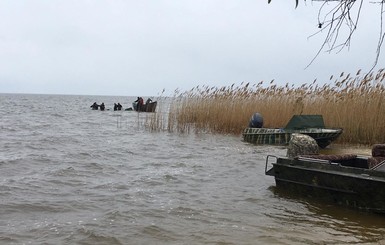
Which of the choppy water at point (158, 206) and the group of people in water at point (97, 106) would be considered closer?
the choppy water at point (158, 206)

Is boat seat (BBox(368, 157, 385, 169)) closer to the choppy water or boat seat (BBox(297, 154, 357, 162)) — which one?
boat seat (BBox(297, 154, 357, 162))

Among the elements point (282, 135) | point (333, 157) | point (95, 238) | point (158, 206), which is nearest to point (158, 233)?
point (95, 238)

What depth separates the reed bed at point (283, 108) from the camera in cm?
1321

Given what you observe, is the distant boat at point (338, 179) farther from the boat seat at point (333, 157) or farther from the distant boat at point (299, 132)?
the distant boat at point (299, 132)

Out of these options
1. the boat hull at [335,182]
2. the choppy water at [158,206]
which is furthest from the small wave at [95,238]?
the boat hull at [335,182]

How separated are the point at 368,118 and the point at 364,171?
7.97 m

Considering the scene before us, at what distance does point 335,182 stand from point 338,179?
96 millimetres

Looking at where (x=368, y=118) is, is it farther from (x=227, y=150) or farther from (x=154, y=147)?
(x=154, y=147)

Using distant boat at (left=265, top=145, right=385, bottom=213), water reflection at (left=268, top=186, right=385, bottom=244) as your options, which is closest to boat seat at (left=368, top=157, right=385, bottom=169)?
distant boat at (left=265, top=145, right=385, bottom=213)

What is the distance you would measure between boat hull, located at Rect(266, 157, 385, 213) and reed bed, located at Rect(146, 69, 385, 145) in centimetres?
659

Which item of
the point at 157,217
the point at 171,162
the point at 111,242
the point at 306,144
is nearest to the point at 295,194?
the point at 306,144

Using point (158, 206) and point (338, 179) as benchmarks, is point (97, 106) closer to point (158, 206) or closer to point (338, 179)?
point (158, 206)

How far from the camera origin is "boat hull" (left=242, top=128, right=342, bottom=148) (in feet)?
42.1

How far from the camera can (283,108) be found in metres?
16.8
